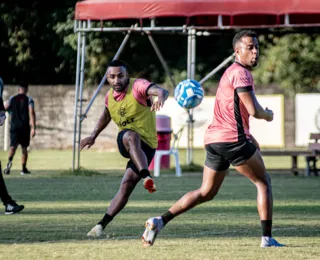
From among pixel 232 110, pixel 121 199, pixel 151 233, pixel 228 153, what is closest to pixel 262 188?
pixel 228 153

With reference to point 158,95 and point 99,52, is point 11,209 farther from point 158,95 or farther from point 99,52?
point 99,52

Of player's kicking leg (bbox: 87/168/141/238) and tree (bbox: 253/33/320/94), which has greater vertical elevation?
tree (bbox: 253/33/320/94)

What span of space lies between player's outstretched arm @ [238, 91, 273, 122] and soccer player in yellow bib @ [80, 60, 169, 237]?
155 centimetres

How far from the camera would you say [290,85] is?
38.3 m

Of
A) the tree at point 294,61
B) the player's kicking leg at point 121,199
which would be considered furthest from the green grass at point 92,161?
the player's kicking leg at point 121,199

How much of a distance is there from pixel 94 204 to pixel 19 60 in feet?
90.8

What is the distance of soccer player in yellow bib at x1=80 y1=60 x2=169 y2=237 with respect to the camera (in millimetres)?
11125

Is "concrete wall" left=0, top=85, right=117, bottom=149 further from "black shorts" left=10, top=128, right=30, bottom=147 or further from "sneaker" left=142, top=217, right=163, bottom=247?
"sneaker" left=142, top=217, right=163, bottom=247

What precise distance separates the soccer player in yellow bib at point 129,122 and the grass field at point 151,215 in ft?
1.58

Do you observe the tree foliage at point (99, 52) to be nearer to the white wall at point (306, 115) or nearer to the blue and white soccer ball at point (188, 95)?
the white wall at point (306, 115)

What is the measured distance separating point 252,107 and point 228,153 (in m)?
0.52

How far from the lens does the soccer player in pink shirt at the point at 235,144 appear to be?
9797mm

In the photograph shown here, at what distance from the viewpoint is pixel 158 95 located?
10578 mm

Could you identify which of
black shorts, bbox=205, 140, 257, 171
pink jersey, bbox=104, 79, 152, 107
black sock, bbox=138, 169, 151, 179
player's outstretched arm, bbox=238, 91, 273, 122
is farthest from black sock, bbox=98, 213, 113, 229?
player's outstretched arm, bbox=238, 91, 273, 122
